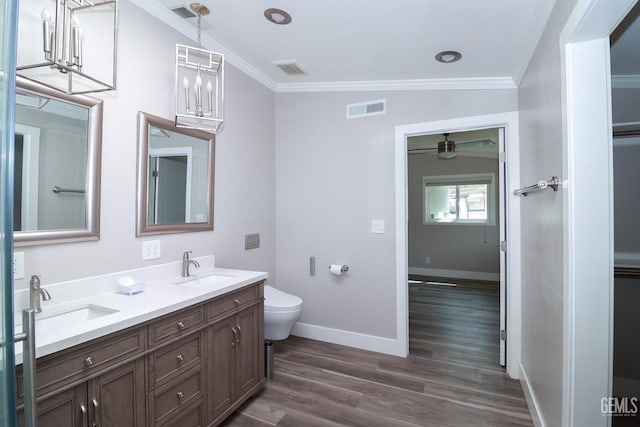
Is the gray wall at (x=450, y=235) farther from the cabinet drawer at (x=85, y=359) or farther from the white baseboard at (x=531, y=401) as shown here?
the cabinet drawer at (x=85, y=359)

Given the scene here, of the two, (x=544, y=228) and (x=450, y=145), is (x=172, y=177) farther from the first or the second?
(x=450, y=145)

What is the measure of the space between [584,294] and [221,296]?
1.79 meters

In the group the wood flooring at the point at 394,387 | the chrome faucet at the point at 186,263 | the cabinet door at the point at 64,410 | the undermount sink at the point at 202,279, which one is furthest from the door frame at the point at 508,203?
the cabinet door at the point at 64,410

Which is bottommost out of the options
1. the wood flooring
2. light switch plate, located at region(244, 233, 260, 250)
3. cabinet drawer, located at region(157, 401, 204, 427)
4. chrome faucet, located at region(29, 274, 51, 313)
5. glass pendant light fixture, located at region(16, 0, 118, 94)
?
the wood flooring

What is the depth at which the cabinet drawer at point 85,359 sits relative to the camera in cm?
107

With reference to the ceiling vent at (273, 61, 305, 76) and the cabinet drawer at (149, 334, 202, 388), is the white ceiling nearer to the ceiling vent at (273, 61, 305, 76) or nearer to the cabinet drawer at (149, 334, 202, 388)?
the ceiling vent at (273, 61, 305, 76)

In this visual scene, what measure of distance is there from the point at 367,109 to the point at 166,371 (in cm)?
262

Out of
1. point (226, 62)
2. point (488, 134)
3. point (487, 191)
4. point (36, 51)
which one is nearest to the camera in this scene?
point (36, 51)

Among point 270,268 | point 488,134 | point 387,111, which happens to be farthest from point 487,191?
point 270,268

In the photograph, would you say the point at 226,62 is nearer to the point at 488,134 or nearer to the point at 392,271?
the point at 392,271

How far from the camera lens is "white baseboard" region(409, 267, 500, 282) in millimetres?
6016

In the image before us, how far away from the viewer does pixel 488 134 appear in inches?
191

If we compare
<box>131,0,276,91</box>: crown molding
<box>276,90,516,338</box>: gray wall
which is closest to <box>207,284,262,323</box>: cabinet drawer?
<box>276,90,516,338</box>: gray wall

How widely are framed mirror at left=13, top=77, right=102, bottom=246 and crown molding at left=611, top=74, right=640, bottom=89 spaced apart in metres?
3.32
